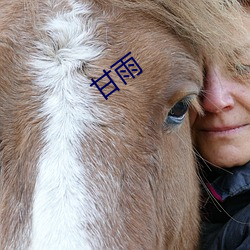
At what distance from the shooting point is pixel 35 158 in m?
1.53

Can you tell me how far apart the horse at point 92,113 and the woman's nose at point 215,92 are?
0.24 meters

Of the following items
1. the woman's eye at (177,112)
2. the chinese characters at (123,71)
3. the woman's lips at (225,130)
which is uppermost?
the chinese characters at (123,71)

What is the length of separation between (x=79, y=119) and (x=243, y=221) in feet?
3.04

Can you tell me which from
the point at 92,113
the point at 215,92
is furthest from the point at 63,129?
the point at 215,92

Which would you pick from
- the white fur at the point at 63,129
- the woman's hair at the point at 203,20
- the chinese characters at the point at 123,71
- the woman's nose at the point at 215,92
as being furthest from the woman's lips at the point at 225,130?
the white fur at the point at 63,129

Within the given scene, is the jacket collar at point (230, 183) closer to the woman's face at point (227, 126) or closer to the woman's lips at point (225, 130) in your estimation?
the woman's face at point (227, 126)

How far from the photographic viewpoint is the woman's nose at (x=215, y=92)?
83.1 inches

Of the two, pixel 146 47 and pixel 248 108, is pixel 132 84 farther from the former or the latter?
pixel 248 108

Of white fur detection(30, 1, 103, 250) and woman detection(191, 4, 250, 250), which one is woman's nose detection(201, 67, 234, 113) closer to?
woman detection(191, 4, 250, 250)

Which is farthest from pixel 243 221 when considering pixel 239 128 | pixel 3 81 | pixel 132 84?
pixel 3 81

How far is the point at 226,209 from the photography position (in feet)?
7.54

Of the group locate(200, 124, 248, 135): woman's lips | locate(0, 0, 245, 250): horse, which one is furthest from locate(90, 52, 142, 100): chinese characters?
locate(200, 124, 248, 135): woman's lips

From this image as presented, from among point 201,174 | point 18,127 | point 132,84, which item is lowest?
point 201,174

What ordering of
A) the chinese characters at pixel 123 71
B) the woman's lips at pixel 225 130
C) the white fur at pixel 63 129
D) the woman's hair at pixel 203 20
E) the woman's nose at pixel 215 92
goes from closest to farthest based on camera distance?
the white fur at pixel 63 129 < the chinese characters at pixel 123 71 < the woman's hair at pixel 203 20 < the woman's nose at pixel 215 92 < the woman's lips at pixel 225 130
